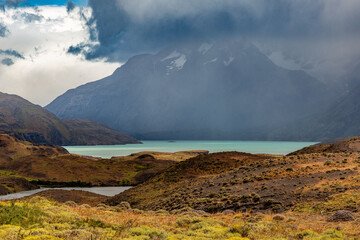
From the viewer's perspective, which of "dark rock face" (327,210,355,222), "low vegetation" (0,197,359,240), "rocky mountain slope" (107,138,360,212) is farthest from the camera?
"rocky mountain slope" (107,138,360,212)

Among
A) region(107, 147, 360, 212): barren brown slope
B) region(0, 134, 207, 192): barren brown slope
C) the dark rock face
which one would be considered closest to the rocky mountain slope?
region(107, 147, 360, 212): barren brown slope

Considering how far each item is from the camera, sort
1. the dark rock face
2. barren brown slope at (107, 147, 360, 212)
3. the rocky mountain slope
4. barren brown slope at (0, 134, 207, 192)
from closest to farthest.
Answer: the dark rock face < the rocky mountain slope < barren brown slope at (107, 147, 360, 212) < barren brown slope at (0, 134, 207, 192)

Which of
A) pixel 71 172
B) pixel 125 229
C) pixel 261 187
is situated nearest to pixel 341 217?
pixel 125 229

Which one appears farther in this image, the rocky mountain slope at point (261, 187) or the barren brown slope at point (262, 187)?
the barren brown slope at point (262, 187)

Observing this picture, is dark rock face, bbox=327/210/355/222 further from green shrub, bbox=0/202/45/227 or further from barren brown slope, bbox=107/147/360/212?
green shrub, bbox=0/202/45/227

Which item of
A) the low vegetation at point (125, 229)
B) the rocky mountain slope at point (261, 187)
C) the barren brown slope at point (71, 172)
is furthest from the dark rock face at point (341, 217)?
the barren brown slope at point (71, 172)

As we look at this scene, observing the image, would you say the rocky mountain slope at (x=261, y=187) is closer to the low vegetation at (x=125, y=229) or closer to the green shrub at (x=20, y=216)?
the low vegetation at (x=125, y=229)

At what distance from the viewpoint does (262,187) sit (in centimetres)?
3981

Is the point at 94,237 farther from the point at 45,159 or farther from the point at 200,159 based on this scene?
the point at 45,159

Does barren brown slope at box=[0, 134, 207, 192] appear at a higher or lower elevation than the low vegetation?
lower

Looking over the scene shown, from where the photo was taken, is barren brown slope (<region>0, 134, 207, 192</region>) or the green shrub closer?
the green shrub

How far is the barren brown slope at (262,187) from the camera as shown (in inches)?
1378

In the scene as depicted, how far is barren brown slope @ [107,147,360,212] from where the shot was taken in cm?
3500

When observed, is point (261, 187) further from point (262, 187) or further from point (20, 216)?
point (20, 216)
